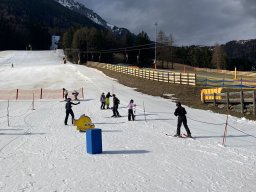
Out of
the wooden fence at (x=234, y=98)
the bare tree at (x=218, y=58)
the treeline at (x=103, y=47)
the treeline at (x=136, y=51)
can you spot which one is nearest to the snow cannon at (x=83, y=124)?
the wooden fence at (x=234, y=98)

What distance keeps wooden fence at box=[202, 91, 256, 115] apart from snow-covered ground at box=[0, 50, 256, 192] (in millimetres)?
2130

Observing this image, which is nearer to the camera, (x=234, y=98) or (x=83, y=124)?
(x=83, y=124)

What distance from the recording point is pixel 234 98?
30.5 meters

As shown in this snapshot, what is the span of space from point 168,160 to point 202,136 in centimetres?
558

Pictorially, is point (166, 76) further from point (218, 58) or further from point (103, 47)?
point (218, 58)

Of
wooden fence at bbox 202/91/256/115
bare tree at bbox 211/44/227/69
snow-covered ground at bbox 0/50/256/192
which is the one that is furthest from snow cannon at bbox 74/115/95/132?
bare tree at bbox 211/44/227/69

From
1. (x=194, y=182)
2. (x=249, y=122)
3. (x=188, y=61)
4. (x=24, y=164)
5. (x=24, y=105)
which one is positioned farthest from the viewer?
(x=188, y=61)

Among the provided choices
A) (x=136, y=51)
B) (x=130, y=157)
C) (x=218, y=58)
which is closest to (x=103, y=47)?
(x=136, y=51)

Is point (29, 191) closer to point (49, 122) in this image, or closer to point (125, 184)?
point (125, 184)

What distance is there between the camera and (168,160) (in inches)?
591

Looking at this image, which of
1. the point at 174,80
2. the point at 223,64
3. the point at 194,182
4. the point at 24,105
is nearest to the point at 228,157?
the point at 194,182

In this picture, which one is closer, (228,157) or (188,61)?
(228,157)

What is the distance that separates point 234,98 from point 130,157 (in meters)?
17.2

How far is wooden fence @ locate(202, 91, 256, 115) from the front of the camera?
92.3 ft
